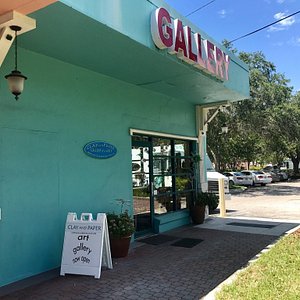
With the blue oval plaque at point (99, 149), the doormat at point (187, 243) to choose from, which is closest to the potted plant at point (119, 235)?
the blue oval plaque at point (99, 149)

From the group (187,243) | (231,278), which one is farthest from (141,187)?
(231,278)

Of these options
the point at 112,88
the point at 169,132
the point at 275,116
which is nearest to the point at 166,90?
the point at 169,132

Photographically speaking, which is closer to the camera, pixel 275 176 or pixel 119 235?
pixel 119 235

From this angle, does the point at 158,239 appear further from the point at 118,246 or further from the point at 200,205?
the point at 200,205

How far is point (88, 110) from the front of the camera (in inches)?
279

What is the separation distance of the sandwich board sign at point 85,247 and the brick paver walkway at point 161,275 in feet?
0.46

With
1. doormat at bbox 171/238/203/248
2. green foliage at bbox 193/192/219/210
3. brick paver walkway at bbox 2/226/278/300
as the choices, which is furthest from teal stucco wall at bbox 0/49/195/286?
green foliage at bbox 193/192/219/210

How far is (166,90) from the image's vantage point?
915cm

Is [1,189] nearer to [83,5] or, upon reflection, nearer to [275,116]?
[83,5]

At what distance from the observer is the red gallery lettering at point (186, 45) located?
6.04 meters

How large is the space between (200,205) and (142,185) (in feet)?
7.86

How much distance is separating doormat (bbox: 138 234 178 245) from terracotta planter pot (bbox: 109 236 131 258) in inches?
54.1

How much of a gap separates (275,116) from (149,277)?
18.7m

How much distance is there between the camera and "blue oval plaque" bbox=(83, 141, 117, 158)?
700 centimetres
